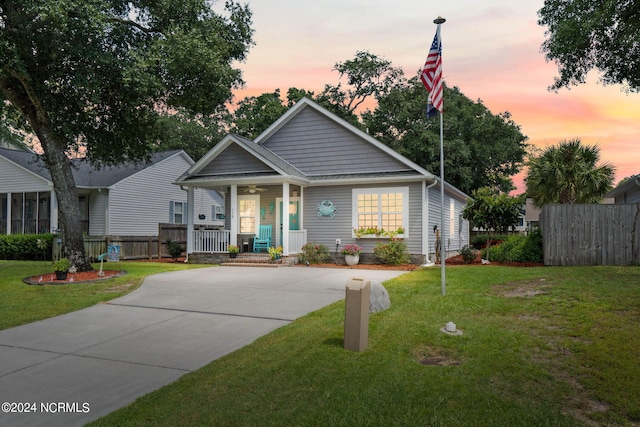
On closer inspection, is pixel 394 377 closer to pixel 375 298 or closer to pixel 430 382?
pixel 430 382

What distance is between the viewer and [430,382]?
4.60 meters

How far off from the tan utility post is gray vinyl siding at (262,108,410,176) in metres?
12.2

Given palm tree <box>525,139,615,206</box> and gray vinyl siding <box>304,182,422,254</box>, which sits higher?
palm tree <box>525,139,615,206</box>

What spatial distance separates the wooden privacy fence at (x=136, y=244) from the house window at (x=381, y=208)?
10009 mm

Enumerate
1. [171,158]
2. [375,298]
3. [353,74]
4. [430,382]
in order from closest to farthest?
[430,382] → [375,298] → [171,158] → [353,74]

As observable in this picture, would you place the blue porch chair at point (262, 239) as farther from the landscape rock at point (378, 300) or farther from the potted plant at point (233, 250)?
the landscape rock at point (378, 300)

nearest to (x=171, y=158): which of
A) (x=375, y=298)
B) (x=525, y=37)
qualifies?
(x=525, y=37)

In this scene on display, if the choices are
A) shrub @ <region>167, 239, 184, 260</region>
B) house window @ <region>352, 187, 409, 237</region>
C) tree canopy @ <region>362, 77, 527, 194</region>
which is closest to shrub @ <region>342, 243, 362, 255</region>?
house window @ <region>352, 187, 409, 237</region>

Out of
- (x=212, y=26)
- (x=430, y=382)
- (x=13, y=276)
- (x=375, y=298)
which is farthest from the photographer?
(x=212, y=26)

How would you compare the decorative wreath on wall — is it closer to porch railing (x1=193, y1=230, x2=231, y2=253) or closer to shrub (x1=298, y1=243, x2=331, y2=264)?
shrub (x1=298, y1=243, x2=331, y2=264)

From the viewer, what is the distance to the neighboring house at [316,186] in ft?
56.5

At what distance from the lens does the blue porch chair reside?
1909cm

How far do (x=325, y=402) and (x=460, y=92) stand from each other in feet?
112

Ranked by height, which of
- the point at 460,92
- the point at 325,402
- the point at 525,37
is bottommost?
the point at 325,402
